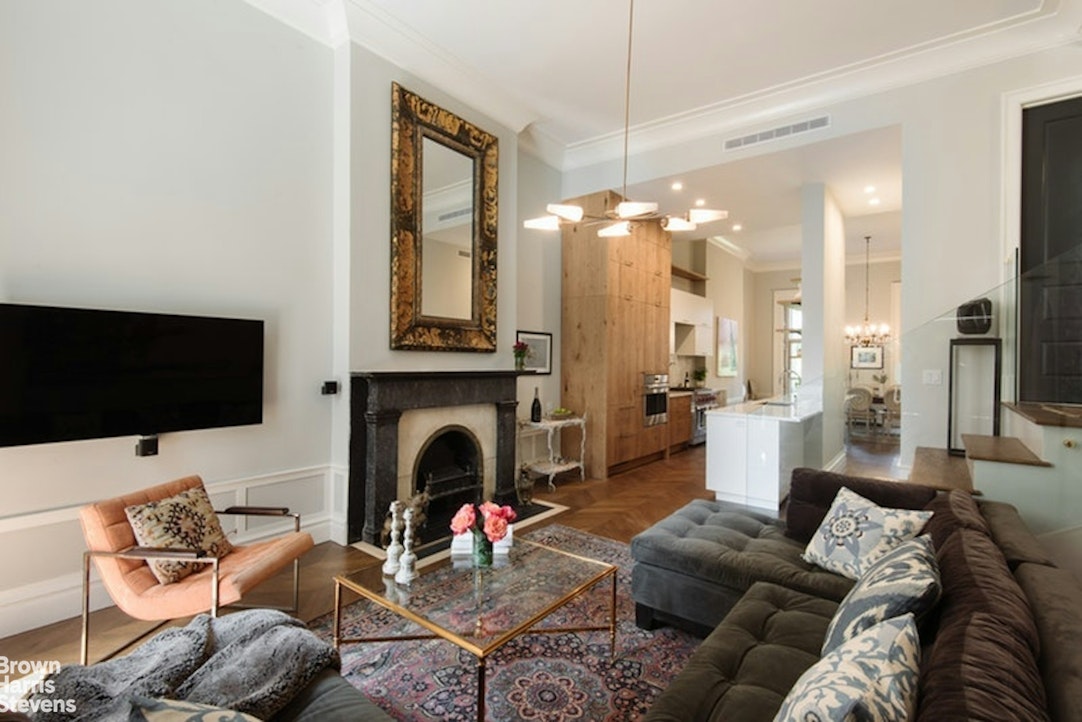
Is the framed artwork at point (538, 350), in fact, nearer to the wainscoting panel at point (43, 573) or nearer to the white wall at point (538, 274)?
the white wall at point (538, 274)

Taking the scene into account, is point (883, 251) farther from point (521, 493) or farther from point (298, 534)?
point (298, 534)

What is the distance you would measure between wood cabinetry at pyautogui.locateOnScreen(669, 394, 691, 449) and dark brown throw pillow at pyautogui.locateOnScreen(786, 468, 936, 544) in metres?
4.33

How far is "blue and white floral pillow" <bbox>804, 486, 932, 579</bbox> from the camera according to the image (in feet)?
6.89

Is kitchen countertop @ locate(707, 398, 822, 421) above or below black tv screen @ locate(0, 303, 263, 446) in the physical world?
below

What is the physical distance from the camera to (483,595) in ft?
6.86

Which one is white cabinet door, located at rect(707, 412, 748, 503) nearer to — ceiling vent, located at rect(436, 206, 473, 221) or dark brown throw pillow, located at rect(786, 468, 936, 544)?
dark brown throw pillow, located at rect(786, 468, 936, 544)

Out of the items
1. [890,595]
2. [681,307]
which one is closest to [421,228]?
[890,595]

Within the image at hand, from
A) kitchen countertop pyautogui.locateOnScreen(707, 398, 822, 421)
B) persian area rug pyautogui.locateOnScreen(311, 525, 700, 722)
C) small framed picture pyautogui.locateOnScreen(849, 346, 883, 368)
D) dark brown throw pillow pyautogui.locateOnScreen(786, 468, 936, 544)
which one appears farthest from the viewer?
small framed picture pyautogui.locateOnScreen(849, 346, 883, 368)

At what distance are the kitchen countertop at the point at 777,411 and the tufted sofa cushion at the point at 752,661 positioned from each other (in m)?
2.87

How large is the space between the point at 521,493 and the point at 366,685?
8.78 ft

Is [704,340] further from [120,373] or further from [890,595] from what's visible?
[120,373]

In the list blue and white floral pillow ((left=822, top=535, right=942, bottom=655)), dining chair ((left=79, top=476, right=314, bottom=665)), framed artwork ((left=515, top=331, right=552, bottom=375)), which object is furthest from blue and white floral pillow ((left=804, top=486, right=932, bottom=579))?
framed artwork ((left=515, top=331, right=552, bottom=375))

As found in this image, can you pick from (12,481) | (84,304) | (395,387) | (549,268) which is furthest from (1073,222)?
(12,481)

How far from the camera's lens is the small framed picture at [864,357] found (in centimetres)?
977
